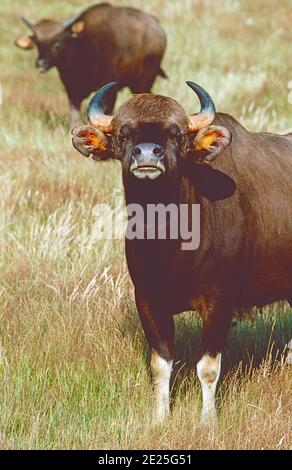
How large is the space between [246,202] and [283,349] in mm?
1241

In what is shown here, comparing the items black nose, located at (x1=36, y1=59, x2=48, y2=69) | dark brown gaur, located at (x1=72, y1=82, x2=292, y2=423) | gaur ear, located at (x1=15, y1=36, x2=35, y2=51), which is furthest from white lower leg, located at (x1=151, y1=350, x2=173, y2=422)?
gaur ear, located at (x1=15, y1=36, x2=35, y2=51)

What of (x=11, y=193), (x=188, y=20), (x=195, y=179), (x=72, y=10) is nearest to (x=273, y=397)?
(x=195, y=179)

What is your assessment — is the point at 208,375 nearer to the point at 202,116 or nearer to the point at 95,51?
the point at 202,116

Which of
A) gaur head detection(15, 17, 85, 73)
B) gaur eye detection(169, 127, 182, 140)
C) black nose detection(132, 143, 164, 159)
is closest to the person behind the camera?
black nose detection(132, 143, 164, 159)

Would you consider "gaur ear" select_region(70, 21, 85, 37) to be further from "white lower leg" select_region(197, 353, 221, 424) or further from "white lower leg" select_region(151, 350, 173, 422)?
"white lower leg" select_region(197, 353, 221, 424)

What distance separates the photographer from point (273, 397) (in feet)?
15.8

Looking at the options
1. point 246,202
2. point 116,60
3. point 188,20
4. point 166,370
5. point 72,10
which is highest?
point 72,10

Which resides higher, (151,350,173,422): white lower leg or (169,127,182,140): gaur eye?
(169,127,182,140): gaur eye

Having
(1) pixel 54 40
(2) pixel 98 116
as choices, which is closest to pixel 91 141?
(2) pixel 98 116

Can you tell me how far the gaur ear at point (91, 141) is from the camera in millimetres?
4504

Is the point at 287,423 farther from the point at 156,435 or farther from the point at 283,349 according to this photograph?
the point at 283,349

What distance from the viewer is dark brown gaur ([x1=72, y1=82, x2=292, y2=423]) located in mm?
4297

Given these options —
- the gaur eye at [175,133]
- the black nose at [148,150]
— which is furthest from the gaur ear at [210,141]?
the black nose at [148,150]

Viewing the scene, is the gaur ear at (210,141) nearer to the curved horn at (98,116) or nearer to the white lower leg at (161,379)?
the curved horn at (98,116)
